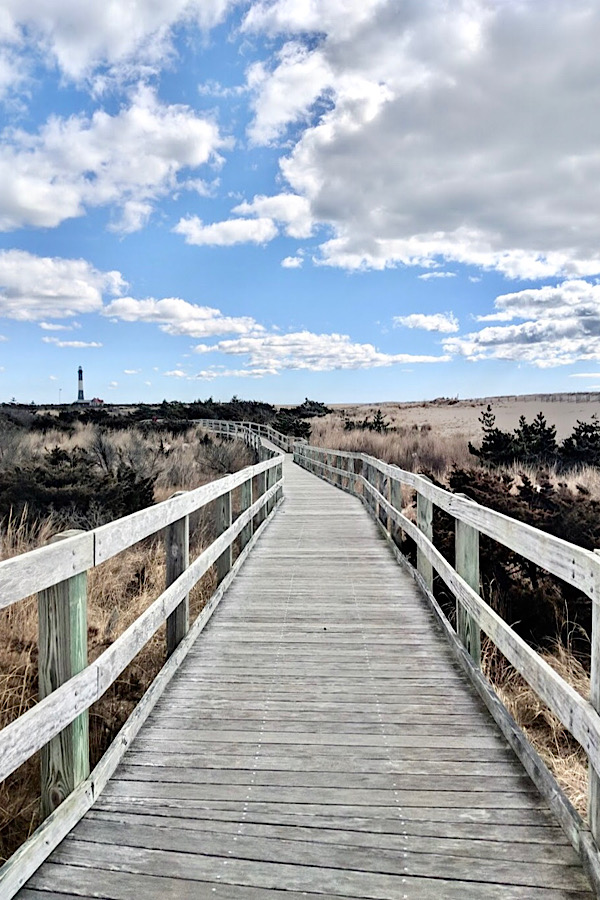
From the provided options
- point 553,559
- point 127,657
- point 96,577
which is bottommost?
point 96,577

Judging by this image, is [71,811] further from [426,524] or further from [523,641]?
[426,524]

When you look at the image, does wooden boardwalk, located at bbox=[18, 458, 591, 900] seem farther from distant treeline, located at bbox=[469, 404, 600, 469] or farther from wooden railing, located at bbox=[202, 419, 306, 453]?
wooden railing, located at bbox=[202, 419, 306, 453]

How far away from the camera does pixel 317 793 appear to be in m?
2.85

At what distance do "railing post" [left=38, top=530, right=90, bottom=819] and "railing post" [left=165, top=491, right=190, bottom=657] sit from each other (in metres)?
1.64

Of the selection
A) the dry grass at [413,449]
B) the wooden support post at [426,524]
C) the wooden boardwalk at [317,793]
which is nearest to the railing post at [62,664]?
the wooden boardwalk at [317,793]

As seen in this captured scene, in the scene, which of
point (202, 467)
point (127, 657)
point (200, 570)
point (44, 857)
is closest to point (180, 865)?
point (44, 857)

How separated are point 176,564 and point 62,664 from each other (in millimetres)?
1791

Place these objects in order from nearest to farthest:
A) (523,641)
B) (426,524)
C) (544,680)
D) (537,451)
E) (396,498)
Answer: (544,680) → (523,641) → (426,524) → (396,498) → (537,451)

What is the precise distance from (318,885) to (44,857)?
1032 mm

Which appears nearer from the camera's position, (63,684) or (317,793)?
(63,684)

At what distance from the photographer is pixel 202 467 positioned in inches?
824

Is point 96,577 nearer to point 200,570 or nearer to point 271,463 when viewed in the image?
point 200,570

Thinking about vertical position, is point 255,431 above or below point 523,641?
above

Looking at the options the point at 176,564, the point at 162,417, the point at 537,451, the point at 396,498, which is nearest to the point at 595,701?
the point at 176,564
